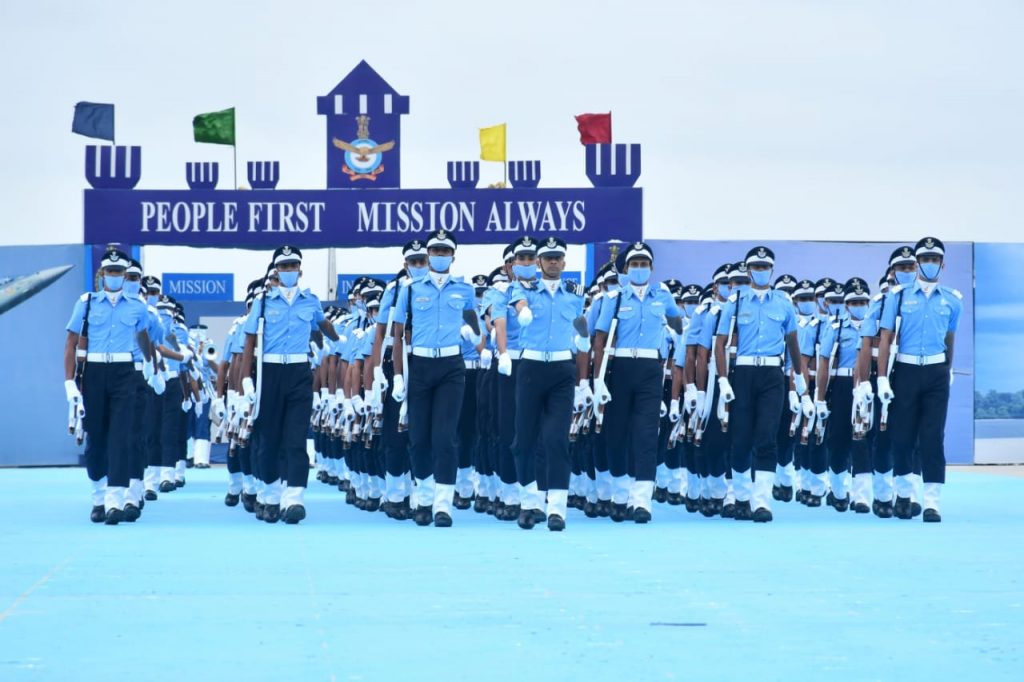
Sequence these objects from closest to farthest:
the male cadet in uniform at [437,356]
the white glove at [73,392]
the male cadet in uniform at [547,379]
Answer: the male cadet in uniform at [547,379], the male cadet in uniform at [437,356], the white glove at [73,392]

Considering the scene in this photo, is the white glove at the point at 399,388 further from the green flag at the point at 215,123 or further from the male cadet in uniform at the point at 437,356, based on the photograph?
the green flag at the point at 215,123

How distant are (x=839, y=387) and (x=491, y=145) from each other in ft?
51.8

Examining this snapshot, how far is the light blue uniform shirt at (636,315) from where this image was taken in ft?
51.4

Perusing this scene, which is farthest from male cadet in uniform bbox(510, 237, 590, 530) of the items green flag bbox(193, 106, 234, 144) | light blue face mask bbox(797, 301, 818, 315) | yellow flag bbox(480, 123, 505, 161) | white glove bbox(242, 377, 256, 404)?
green flag bbox(193, 106, 234, 144)

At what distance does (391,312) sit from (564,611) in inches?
264

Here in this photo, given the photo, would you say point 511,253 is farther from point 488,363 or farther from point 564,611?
point 564,611

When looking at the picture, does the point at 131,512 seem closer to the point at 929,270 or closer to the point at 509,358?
the point at 509,358

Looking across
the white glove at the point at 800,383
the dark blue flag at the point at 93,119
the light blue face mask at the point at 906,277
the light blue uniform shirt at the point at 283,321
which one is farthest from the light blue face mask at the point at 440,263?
the dark blue flag at the point at 93,119

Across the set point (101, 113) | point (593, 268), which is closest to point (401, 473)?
point (593, 268)

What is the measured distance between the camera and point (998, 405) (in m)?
30.1

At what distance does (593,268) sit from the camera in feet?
90.6

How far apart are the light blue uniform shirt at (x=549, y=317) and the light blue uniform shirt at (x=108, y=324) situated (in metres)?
3.29

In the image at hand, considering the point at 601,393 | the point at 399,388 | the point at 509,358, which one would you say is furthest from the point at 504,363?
the point at 601,393

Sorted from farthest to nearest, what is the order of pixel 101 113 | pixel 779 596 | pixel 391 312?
pixel 101 113 → pixel 391 312 → pixel 779 596
